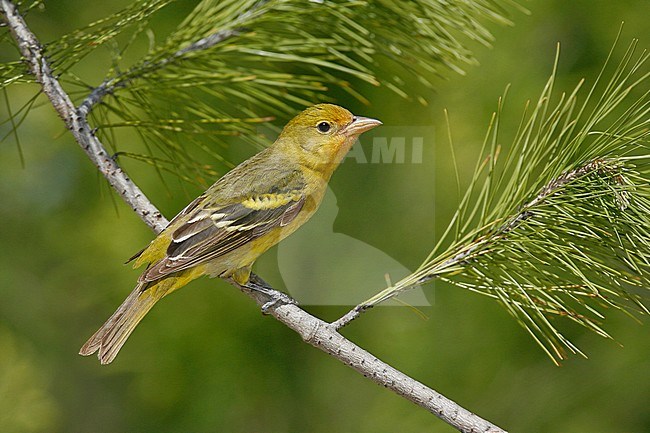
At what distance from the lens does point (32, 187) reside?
9.98 ft

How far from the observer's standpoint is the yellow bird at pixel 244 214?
1882mm

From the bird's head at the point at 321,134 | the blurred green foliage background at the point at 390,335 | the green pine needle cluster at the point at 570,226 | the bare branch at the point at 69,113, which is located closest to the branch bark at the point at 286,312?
the bare branch at the point at 69,113

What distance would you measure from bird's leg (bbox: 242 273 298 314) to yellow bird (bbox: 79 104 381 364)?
37 mm

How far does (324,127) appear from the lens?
7.00 ft

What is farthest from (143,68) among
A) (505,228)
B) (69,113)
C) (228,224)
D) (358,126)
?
(505,228)

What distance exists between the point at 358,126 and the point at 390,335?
776 millimetres

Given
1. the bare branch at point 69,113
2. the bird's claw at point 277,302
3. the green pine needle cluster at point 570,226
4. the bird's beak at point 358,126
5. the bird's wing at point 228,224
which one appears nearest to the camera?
the green pine needle cluster at point 570,226

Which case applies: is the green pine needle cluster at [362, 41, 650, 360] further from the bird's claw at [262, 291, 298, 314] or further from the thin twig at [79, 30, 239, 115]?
the thin twig at [79, 30, 239, 115]

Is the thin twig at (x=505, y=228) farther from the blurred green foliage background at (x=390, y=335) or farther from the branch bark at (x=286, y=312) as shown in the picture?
the blurred green foliage background at (x=390, y=335)

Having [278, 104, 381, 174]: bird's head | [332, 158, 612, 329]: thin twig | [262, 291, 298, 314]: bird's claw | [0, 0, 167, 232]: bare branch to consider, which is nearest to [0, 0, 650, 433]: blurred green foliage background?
[278, 104, 381, 174]: bird's head

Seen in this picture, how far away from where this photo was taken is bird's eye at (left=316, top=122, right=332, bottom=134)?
2121 mm

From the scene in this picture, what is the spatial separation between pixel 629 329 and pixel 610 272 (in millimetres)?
1026

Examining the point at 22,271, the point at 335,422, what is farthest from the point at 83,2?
the point at 335,422

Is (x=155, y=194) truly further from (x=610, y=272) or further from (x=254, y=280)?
(x=610, y=272)
